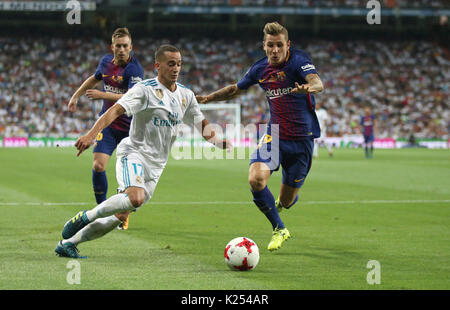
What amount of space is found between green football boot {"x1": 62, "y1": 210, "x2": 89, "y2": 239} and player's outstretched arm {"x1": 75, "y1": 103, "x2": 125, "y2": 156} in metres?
0.94

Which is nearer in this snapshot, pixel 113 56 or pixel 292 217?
pixel 113 56

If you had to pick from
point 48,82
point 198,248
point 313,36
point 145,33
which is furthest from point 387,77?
point 198,248

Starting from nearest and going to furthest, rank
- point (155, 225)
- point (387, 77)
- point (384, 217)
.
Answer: point (155, 225) → point (384, 217) → point (387, 77)

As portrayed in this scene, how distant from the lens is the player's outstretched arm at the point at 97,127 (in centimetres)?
621

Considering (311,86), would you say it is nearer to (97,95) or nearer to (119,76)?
(97,95)

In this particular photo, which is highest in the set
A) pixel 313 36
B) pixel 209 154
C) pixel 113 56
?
pixel 313 36

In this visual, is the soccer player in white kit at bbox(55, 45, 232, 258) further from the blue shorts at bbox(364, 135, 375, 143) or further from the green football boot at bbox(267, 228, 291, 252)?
the blue shorts at bbox(364, 135, 375, 143)

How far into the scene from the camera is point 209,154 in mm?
35812

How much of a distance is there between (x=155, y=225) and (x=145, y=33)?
44137 mm

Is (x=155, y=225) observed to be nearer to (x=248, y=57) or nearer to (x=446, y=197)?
(x=446, y=197)

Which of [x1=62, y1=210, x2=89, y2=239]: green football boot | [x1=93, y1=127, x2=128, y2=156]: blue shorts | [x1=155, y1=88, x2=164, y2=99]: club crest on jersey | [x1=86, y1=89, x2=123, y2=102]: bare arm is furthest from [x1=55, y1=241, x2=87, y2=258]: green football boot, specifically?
[x1=93, y1=127, x2=128, y2=156]: blue shorts

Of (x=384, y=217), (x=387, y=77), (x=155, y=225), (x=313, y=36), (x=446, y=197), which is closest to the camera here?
(x=155, y=225)

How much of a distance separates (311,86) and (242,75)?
4191cm

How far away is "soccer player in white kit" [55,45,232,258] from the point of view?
7.02 metres
